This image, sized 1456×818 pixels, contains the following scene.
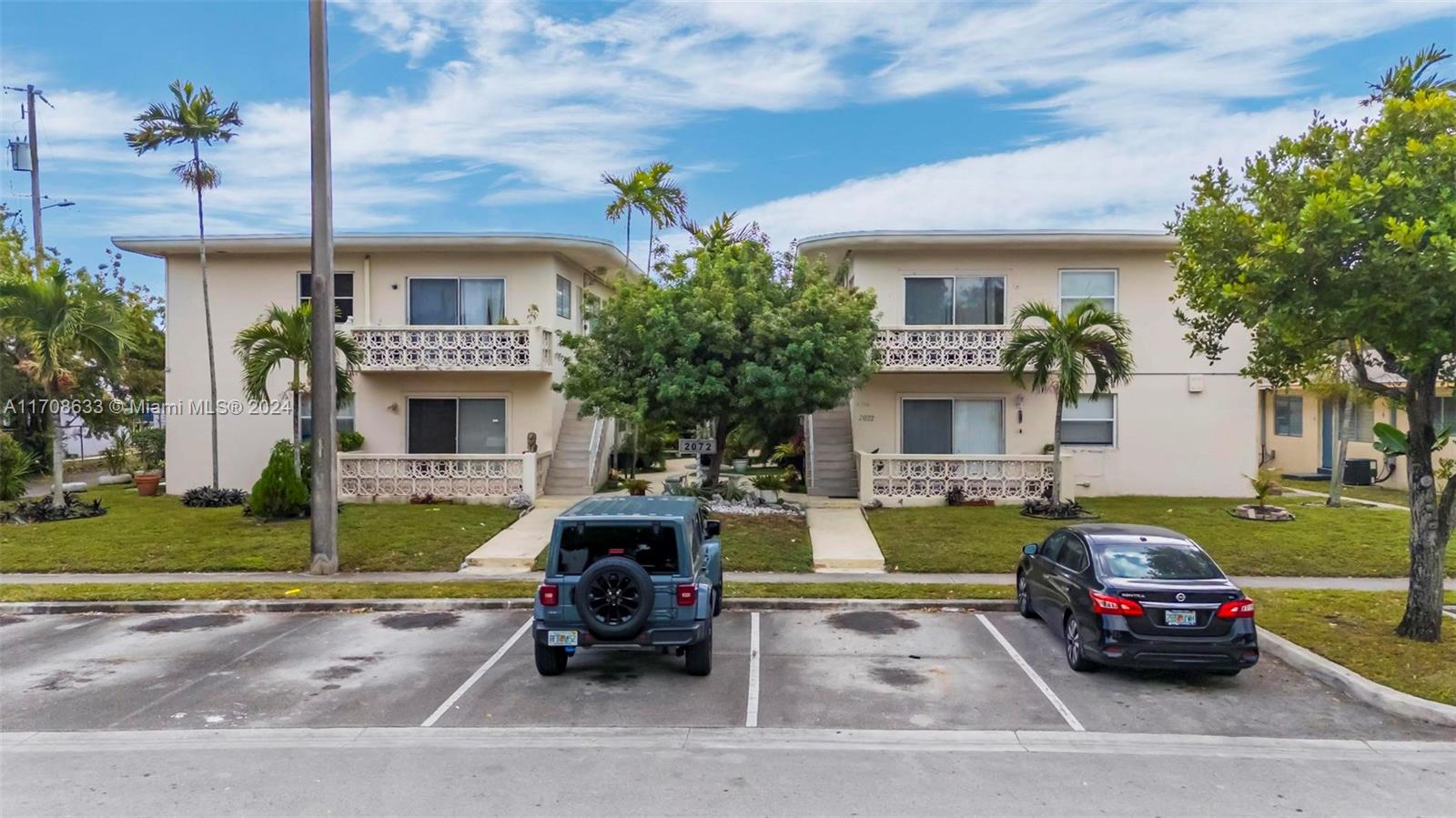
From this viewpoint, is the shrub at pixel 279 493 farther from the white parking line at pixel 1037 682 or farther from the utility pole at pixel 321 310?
the white parking line at pixel 1037 682

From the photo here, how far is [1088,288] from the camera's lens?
69.6 feet

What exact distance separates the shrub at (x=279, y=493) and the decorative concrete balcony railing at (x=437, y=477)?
2048mm

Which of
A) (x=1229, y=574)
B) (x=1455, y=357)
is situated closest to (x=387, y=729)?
(x=1455, y=357)

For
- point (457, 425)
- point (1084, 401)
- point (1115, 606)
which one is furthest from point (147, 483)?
point (1084, 401)

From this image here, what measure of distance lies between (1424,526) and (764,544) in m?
9.24

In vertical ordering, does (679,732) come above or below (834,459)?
below

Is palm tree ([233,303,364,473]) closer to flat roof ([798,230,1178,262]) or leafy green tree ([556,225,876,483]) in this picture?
leafy green tree ([556,225,876,483])

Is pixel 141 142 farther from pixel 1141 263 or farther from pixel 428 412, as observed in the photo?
pixel 1141 263

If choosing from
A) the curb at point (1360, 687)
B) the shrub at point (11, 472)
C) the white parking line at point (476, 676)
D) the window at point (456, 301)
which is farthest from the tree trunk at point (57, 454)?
the curb at point (1360, 687)

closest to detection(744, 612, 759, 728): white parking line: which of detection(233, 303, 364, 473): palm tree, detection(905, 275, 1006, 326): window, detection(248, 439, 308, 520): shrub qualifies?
detection(233, 303, 364, 473): palm tree

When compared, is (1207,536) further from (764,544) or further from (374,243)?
(374,243)

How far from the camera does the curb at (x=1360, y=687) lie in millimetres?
7961

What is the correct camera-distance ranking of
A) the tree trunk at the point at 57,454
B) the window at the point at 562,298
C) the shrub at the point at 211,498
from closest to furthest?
the tree trunk at the point at 57,454 < the shrub at the point at 211,498 < the window at the point at 562,298

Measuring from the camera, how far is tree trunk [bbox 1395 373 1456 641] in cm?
993
